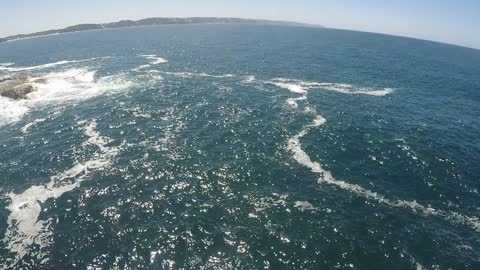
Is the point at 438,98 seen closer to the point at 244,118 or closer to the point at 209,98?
the point at 244,118

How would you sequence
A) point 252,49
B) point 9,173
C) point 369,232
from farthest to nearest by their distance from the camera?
point 252,49 < point 9,173 < point 369,232

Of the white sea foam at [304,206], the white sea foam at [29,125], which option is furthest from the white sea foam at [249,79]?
the white sea foam at [304,206]

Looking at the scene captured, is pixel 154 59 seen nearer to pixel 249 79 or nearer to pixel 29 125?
pixel 249 79

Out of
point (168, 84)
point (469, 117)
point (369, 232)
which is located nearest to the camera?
point (369, 232)

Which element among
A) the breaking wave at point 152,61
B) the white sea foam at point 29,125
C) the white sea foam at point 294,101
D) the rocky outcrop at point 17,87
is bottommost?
the white sea foam at point 29,125

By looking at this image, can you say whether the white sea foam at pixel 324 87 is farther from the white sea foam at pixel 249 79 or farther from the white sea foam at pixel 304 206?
the white sea foam at pixel 304 206

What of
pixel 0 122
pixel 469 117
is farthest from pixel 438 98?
pixel 0 122

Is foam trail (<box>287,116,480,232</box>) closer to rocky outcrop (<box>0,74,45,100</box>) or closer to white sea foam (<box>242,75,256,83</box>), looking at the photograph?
white sea foam (<box>242,75,256,83</box>)
